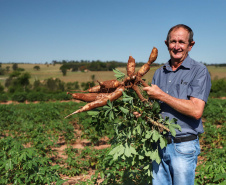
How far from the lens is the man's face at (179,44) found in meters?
1.64

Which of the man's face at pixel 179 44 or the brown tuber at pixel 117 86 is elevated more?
the man's face at pixel 179 44

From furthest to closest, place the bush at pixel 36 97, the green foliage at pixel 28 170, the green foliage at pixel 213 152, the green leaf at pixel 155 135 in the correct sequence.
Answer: the bush at pixel 36 97 → the green foliage at pixel 213 152 → the green foliage at pixel 28 170 → the green leaf at pixel 155 135

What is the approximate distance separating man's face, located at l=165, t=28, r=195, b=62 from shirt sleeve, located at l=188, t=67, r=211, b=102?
21 centimetres

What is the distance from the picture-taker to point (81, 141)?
18.8 feet

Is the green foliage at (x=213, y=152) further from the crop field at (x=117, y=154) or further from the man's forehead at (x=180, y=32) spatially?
the man's forehead at (x=180, y=32)

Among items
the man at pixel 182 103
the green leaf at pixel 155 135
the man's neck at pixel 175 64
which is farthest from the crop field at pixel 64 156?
the man's neck at pixel 175 64

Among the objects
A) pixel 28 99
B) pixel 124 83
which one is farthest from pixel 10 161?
pixel 28 99

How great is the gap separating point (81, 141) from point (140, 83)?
172 inches

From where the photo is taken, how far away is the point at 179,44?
1.65 m

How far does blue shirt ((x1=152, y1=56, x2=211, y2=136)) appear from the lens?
1539 millimetres

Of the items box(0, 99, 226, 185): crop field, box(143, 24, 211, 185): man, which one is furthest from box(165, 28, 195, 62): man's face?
box(0, 99, 226, 185): crop field

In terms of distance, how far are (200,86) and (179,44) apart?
0.38 m

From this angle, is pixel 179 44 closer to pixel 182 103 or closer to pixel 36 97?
pixel 182 103

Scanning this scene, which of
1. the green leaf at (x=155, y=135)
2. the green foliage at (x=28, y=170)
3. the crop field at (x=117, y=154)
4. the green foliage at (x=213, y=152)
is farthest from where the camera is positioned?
the green foliage at (x=213, y=152)
